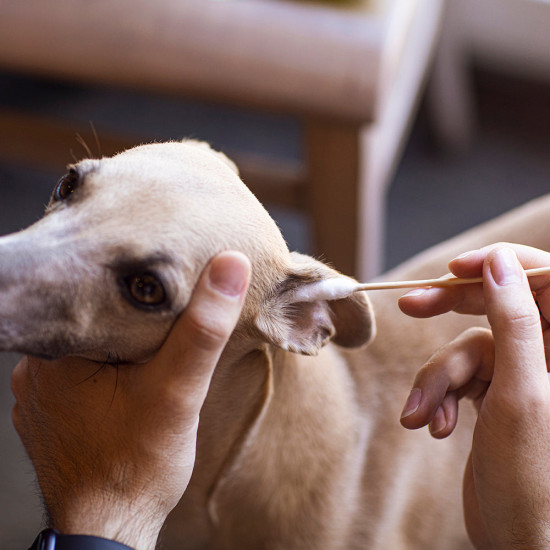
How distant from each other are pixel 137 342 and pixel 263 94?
0.82 metres

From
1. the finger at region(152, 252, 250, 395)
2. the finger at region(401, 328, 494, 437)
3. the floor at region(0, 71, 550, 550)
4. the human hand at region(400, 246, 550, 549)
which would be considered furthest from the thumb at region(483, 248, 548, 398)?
the floor at region(0, 71, 550, 550)

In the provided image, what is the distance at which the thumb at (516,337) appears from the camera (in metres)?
0.82

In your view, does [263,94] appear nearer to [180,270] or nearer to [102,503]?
[180,270]

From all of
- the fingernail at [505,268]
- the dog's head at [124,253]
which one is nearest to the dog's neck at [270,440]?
the dog's head at [124,253]

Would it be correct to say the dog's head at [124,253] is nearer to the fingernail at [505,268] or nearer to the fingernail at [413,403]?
the fingernail at [413,403]

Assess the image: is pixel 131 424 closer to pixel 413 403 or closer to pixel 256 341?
pixel 256 341

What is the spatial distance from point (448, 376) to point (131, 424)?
0.43 metres

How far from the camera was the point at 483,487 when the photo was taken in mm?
891

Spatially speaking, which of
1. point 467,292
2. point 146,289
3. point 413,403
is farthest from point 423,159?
point 146,289

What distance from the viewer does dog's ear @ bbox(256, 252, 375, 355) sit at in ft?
3.18

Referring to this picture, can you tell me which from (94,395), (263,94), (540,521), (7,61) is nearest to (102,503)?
(94,395)

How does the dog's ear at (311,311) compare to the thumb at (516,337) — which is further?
the dog's ear at (311,311)

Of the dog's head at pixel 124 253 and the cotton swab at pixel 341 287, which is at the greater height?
the dog's head at pixel 124 253

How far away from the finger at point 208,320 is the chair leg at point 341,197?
866 millimetres
